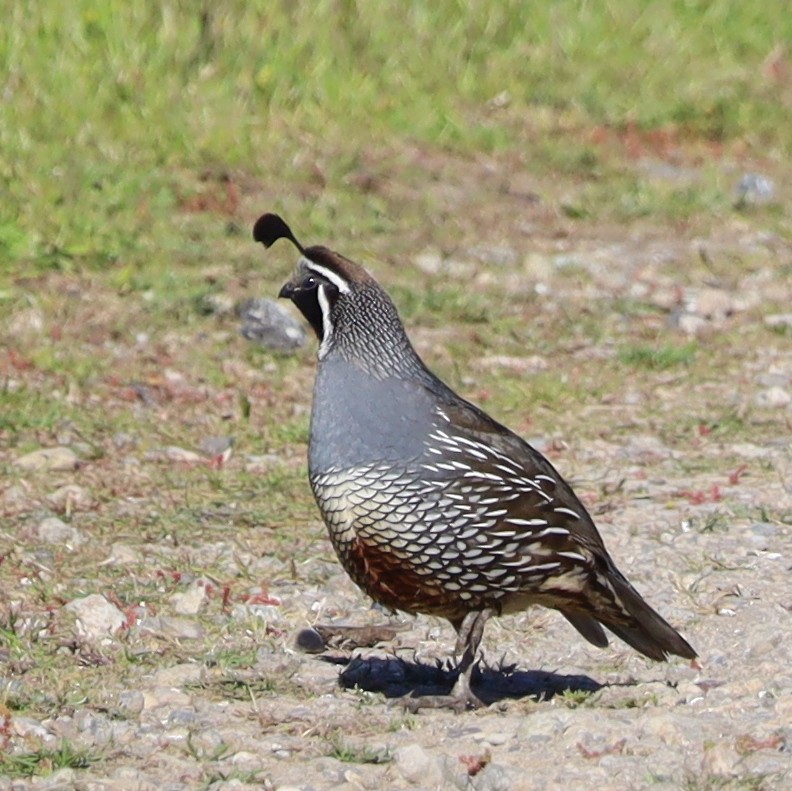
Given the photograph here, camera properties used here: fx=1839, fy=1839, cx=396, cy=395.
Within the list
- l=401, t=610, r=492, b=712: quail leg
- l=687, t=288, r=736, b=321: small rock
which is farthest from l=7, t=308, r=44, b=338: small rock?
l=401, t=610, r=492, b=712: quail leg

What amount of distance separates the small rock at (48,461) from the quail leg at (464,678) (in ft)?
7.28

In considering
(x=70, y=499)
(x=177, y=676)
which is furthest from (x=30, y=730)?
(x=70, y=499)

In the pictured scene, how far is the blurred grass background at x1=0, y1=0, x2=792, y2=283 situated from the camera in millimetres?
9234

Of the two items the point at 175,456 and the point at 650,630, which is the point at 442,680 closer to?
the point at 650,630

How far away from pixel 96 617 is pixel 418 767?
1.46 meters

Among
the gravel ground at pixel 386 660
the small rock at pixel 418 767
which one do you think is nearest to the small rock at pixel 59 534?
the gravel ground at pixel 386 660

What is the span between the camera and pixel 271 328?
8219 mm

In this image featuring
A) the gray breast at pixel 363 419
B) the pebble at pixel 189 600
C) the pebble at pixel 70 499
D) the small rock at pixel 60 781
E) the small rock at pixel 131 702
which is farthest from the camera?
the pebble at pixel 70 499

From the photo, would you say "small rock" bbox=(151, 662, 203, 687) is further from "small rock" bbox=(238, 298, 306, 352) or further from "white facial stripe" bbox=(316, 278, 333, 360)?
"small rock" bbox=(238, 298, 306, 352)

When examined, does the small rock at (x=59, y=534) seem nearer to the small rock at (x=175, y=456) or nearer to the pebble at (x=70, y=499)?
the pebble at (x=70, y=499)

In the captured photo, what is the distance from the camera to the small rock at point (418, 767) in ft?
14.1

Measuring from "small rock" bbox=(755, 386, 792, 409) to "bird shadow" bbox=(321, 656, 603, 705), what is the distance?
2890 millimetres

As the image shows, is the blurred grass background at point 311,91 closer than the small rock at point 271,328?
No

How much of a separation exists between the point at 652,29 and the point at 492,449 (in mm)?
7617
